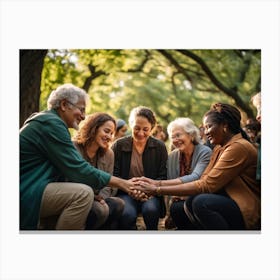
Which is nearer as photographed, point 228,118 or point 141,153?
point 228,118

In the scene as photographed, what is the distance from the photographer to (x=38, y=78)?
6469mm

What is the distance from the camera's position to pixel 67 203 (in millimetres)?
4793

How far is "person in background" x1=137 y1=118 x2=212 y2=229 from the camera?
541 centimetres

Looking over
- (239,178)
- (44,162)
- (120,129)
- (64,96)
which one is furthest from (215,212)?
(120,129)

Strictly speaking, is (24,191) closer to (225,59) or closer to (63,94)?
(63,94)

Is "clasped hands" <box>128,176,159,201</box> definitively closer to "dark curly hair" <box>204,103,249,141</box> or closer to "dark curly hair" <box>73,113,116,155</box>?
"dark curly hair" <box>73,113,116,155</box>

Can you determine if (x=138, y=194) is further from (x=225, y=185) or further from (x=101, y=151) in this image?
(x=225, y=185)

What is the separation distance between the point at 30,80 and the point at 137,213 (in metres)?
2.02

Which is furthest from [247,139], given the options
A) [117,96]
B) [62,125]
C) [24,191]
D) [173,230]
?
[117,96]

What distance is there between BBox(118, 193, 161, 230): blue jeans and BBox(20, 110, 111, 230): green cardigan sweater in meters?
0.48

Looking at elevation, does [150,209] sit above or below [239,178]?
below

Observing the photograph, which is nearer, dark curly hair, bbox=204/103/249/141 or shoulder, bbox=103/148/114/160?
→ dark curly hair, bbox=204/103/249/141

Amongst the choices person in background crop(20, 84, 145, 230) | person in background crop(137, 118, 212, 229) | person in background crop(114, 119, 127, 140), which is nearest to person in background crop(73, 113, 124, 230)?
person in background crop(20, 84, 145, 230)
